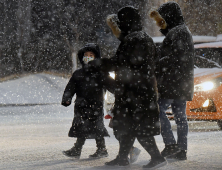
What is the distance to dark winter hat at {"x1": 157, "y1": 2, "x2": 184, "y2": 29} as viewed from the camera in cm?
538

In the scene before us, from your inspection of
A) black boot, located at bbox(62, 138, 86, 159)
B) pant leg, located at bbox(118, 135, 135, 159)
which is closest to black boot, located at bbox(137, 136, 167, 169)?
pant leg, located at bbox(118, 135, 135, 159)

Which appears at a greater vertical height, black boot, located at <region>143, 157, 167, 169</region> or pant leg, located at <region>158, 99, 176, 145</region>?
pant leg, located at <region>158, 99, 176, 145</region>

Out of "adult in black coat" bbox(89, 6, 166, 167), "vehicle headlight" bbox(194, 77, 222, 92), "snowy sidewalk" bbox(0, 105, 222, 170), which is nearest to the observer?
"adult in black coat" bbox(89, 6, 166, 167)

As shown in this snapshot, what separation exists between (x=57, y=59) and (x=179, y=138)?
23.5 m

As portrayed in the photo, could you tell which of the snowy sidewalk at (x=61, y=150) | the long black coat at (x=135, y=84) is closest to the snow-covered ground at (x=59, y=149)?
the snowy sidewalk at (x=61, y=150)

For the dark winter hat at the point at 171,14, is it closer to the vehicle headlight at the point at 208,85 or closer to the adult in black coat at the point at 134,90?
the adult in black coat at the point at 134,90

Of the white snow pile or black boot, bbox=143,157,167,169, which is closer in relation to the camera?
black boot, bbox=143,157,167,169

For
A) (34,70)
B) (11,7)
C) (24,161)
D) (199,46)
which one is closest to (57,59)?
(34,70)

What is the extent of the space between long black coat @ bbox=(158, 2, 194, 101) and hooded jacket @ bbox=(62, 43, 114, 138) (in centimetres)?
65

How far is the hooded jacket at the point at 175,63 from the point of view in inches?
206

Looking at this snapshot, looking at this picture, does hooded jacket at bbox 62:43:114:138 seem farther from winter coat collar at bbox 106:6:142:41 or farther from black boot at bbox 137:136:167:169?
black boot at bbox 137:136:167:169

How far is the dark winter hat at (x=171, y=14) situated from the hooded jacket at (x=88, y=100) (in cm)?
94

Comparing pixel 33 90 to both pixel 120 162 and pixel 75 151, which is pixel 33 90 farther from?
pixel 120 162

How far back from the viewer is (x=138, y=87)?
4.74 metres
